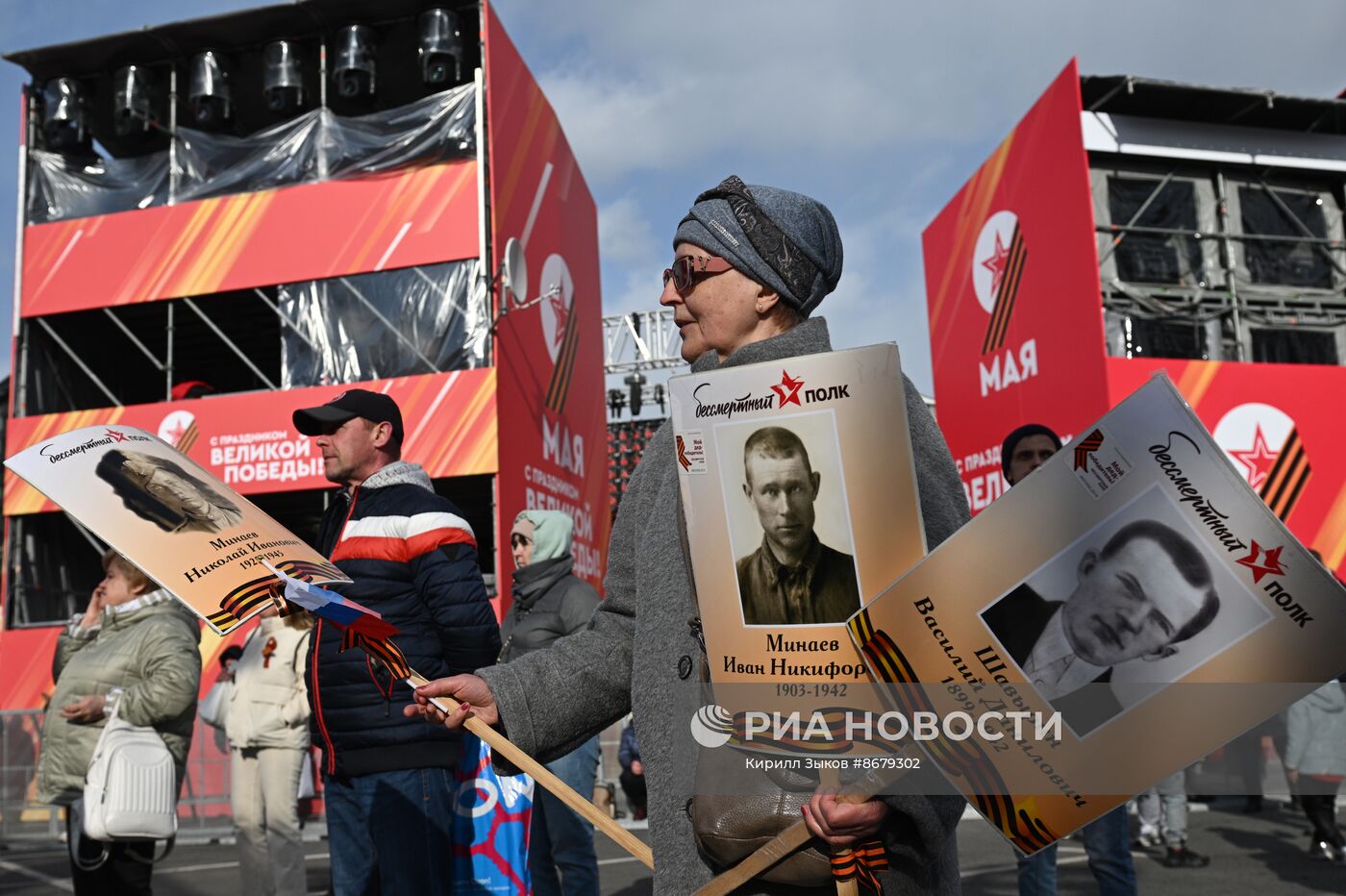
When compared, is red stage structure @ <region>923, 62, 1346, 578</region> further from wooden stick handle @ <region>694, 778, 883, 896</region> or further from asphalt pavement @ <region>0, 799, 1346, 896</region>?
wooden stick handle @ <region>694, 778, 883, 896</region>

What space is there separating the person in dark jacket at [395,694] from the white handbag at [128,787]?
143cm

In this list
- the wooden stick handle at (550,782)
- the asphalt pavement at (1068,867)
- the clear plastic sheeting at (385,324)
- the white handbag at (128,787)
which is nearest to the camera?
the wooden stick handle at (550,782)

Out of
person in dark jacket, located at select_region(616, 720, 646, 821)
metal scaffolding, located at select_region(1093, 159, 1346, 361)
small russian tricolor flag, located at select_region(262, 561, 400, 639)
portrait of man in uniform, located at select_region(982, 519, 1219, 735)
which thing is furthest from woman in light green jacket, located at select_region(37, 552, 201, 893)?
metal scaffolding, located at select_region(1093, 159, 1346, 361)

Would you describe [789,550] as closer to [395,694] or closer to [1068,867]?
[395,694]

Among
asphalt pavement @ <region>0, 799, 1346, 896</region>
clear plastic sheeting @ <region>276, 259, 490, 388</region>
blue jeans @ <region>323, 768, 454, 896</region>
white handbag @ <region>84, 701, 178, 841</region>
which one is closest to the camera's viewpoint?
blue jeans @ <region>323, 768, 454, 896</region>

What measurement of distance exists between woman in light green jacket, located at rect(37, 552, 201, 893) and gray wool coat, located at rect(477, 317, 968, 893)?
322 cm

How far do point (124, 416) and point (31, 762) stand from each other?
19.5 feet

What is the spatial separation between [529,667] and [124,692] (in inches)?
134

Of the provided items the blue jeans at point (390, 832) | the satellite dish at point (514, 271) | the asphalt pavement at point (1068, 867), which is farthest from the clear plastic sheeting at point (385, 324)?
the blue jeans at point (390, 832)

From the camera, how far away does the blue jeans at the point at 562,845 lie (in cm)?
509

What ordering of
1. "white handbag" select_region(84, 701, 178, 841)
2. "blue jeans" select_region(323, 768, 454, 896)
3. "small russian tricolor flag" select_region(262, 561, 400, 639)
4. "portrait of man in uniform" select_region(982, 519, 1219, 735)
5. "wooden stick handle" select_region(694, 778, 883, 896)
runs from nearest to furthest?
"portrait of man in uniform" select_region(982, 519, 1219, 735) < "wooden stick handle" select_region(694, 778, 883, 896) < "small russian tricolor flag" select_region(262, 561, 400, 639) < "blue jeans" select_region(323, 768, 454, 896) < "white handbag" select_region(84, 701, 178, 841)

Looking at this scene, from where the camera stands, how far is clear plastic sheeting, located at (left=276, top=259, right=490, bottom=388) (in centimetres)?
1531

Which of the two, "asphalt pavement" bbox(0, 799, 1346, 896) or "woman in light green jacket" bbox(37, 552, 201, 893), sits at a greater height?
"woman in light green jacket" bbox(37, 552, 201, 893)

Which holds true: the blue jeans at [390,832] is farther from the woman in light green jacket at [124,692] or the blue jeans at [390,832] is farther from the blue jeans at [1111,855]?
the blue jeans at [1111,855]
